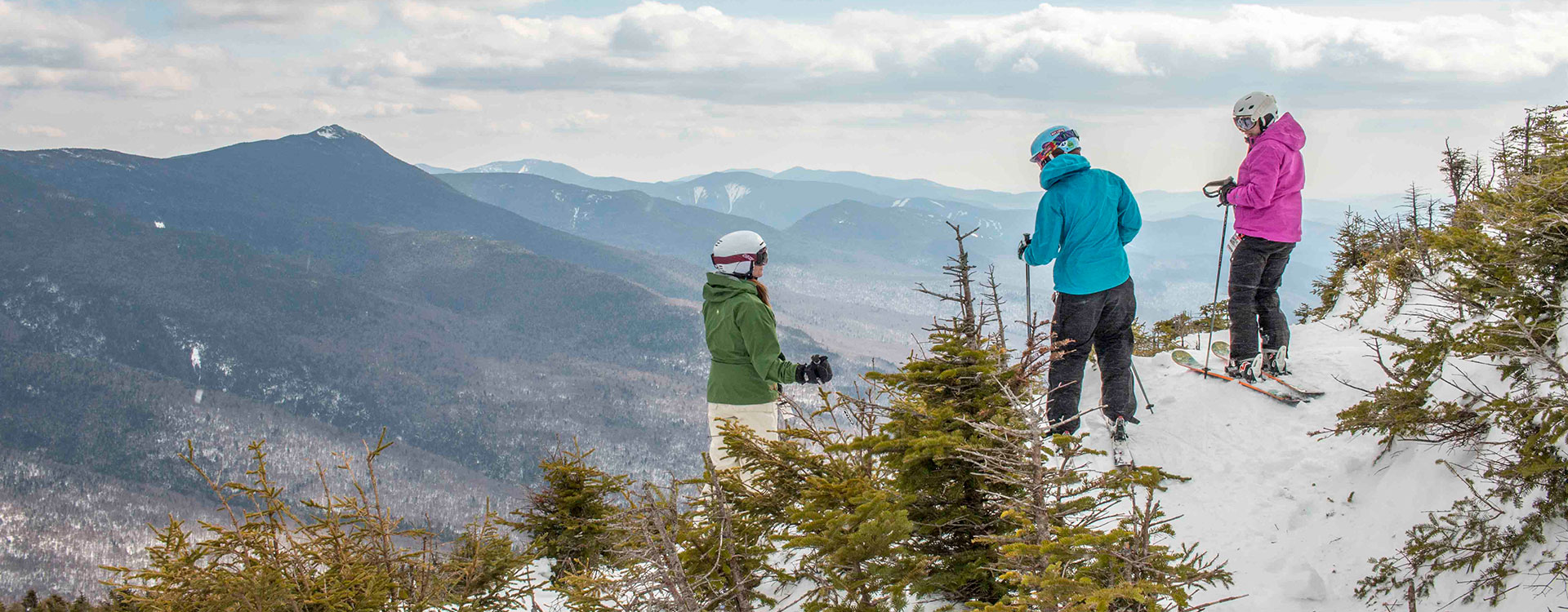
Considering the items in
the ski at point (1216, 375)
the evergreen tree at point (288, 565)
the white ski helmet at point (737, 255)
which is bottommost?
the evergreen tree at point (288, 565)

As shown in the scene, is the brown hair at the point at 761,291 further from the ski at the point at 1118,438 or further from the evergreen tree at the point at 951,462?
the ski at the point at 1118,438

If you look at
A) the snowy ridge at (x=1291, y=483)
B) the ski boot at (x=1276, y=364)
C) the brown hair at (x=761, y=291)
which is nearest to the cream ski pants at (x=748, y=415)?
the brown hair at (x=761, y=291)

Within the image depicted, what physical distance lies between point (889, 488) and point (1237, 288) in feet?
19.1

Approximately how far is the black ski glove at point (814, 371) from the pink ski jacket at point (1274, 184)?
4.60 meters

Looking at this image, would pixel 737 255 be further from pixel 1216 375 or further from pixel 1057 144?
pixel 1216 375

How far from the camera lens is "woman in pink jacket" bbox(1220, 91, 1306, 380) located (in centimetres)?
766

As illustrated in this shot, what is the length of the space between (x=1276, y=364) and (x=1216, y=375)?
1.80 feet

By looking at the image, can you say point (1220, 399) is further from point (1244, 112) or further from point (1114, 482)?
point (1114, 482)

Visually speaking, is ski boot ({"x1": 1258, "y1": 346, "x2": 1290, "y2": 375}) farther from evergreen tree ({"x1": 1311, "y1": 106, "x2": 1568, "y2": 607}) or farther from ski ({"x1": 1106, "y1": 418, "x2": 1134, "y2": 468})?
evergreen tree ({"x1": 1311, "y1": 106, "x2": 1568, "y2": 607})

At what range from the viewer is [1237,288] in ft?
26.7

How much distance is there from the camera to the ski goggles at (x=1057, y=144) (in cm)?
685

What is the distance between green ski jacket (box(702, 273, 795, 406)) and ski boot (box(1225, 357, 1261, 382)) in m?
4.86

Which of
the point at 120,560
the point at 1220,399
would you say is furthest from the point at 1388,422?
the point at 120,560

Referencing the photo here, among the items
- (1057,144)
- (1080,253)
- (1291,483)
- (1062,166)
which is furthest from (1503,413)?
(1057,144)
